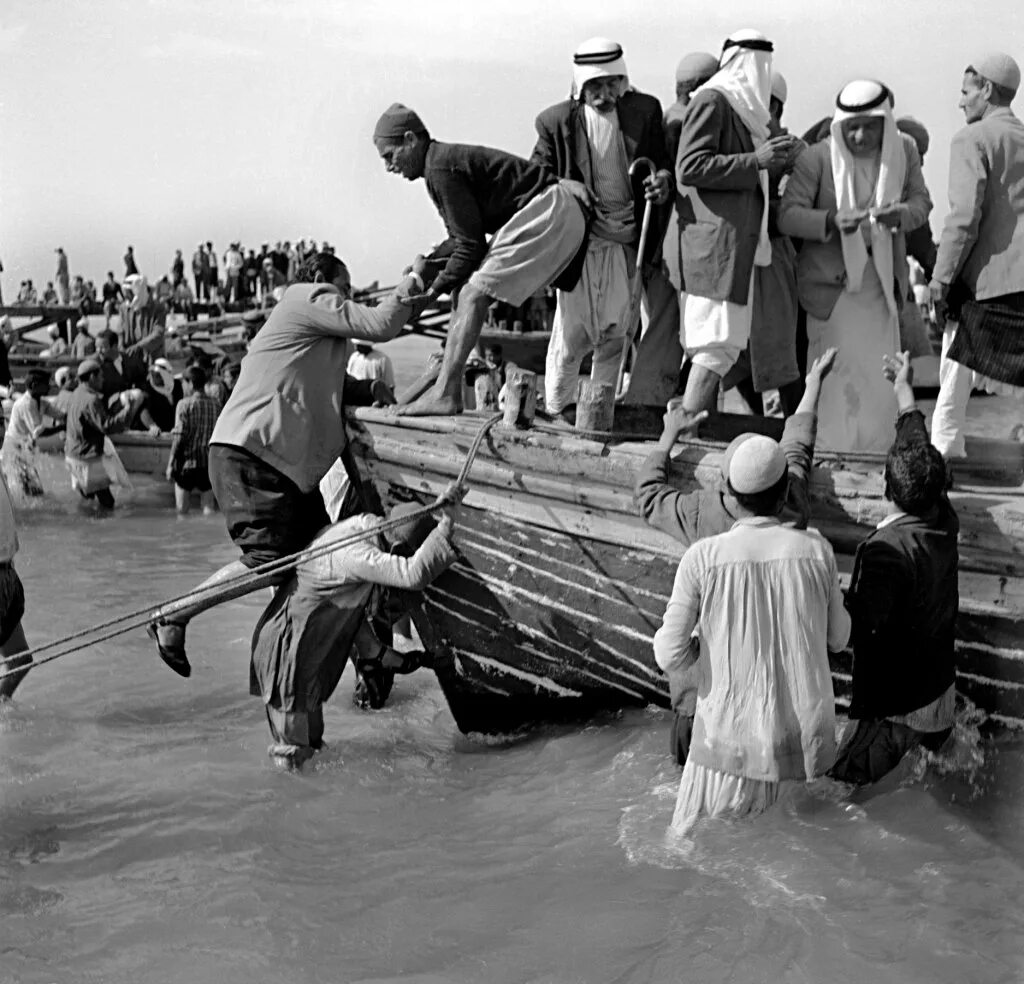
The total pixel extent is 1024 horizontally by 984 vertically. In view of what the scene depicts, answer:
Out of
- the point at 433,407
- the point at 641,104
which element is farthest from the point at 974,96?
the point at 433,407

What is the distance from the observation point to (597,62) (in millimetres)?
5668

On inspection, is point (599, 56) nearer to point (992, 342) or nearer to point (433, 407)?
point (433, 407)

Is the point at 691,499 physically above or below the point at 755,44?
below

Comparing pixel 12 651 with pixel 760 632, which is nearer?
pixel 760 632

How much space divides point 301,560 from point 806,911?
2341mm

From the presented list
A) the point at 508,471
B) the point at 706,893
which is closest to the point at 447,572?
the point at 508,471

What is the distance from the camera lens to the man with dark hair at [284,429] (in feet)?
17.1

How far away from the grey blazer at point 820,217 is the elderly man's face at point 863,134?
0.18 meters

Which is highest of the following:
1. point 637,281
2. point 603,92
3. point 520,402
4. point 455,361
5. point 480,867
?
point 603,92

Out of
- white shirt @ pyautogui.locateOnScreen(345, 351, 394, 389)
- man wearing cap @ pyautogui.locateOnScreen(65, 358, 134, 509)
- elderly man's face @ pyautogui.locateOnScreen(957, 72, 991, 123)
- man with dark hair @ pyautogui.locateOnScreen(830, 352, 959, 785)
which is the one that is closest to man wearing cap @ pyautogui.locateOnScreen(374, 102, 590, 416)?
elderly man's face @ pyautogui.locateOnScreen(957, 72, 991, 123)

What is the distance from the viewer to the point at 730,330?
5.37 metres

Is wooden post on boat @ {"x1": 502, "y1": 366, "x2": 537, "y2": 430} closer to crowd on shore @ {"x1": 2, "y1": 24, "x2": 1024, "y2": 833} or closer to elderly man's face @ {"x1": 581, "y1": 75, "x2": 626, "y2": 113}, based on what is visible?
crowd on shore @ {"x1": 2, "y1": 24, "x2": 1024, "y2": 833}

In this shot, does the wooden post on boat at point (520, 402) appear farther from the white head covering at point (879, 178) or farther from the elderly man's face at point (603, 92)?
the white head covering at point (879, 178)

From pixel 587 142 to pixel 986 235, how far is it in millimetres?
1794
